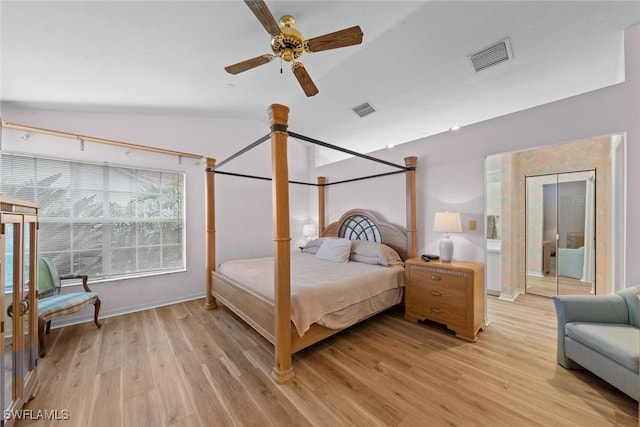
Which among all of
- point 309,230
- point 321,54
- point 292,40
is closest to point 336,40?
point 292,40

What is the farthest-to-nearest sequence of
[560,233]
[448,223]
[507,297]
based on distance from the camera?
[560,233]
[507,297]
[448,223]

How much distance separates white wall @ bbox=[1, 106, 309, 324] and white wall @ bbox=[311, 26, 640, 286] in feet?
5.96

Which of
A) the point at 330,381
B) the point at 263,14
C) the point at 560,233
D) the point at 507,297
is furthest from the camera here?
the point at 560,233

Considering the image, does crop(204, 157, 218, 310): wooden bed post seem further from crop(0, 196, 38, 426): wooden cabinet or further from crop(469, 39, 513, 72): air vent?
crop(469, 39, 513, 72): air vent

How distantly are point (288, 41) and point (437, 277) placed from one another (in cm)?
279

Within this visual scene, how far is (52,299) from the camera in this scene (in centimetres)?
259

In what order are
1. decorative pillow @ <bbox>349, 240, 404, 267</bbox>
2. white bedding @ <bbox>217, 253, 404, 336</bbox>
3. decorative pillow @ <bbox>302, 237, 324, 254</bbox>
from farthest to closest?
1. decorative pillow @ <bbox>302, 237, 324, 254</bbox>
2. decorative pillow @ <bbox>349, 240, 404, 267</bbox>
3. white bedding @ <bbox>217, 253, 404, 336</bbox>

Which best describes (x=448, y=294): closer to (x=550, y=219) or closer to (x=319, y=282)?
(x=319, y=282)

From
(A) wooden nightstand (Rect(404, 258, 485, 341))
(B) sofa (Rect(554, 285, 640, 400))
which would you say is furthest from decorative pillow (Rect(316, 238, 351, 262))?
(B) sofa (Rect(554, 285, 640, 400))

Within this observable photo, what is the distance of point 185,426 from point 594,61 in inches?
185

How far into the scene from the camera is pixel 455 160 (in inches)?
122

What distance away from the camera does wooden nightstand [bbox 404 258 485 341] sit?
2.50m

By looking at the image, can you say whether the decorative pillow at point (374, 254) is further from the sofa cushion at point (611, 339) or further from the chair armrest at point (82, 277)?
the chair armrest at point (82, 277)

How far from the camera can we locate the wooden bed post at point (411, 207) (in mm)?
3344
